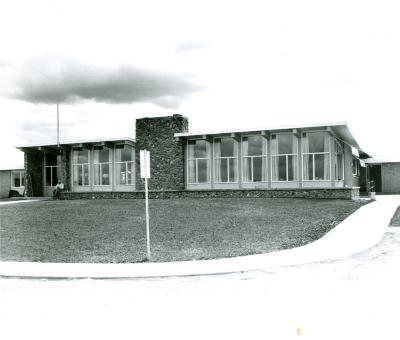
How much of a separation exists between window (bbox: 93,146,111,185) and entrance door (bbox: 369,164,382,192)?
22.2 meters

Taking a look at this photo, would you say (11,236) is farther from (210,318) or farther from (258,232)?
(210,318)

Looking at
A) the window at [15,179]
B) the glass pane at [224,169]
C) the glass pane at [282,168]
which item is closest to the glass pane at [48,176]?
the window at [15,179]

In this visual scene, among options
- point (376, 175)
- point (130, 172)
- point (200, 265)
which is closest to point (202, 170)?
point (130, 172)

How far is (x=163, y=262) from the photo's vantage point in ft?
35.4

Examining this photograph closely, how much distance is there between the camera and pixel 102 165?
33.9m

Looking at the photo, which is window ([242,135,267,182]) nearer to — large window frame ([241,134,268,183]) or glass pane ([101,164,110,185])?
large window frame ([241,134,268,183])

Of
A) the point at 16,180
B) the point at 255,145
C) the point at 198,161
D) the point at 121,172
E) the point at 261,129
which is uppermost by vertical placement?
the point at 261,129

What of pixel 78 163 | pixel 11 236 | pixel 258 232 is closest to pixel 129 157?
pixel 78 163

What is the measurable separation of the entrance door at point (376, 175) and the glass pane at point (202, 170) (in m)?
17.8

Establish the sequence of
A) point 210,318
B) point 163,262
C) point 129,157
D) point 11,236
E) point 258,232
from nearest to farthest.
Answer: point 210,318 → point 163,262 → point 258,232 → point 11,236 → point 129,157

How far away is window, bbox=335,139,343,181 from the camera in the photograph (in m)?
27.8

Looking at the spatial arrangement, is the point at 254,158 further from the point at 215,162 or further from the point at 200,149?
the point at 200,149

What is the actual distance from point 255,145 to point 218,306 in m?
22.8

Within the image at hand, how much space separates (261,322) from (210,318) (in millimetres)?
634
